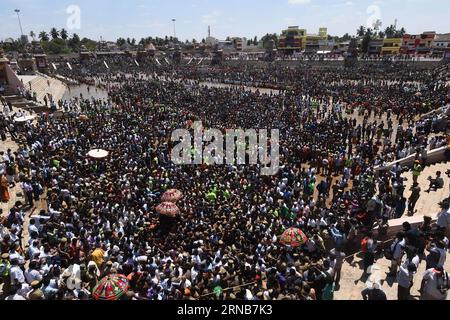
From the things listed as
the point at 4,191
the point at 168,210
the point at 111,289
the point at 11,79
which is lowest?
the point at 4,191

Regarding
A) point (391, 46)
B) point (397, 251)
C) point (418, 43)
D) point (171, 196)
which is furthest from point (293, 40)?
point (397, 251)

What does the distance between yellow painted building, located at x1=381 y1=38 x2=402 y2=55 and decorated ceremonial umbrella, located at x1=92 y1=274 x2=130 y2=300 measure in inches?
3047

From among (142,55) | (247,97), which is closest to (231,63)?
(142,55)

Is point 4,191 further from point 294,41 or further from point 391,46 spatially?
point 294,41

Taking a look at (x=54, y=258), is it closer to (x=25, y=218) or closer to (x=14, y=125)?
(x=25, y=218)

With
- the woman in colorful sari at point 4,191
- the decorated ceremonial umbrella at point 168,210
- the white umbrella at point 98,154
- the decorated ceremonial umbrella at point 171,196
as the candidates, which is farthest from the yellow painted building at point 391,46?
the woman in colorful sari at point 4,191

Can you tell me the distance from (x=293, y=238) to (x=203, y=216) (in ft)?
10.9

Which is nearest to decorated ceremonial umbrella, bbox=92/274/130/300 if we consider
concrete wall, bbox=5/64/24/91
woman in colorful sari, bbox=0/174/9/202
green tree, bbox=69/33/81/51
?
Result: woman in colorful sari, bbox=0/174/9/202

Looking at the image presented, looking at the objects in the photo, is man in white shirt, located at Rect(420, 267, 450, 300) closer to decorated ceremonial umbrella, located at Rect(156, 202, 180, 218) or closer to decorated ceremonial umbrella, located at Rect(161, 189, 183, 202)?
decorated ceremonial umbrella, located at Rect(156, 202, 180, 218)

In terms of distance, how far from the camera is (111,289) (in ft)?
20.9

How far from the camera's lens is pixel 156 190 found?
12.5 m

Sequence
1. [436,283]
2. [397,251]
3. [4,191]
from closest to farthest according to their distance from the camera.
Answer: [436,283], [397,251], [4,191]

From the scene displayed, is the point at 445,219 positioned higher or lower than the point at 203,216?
higher

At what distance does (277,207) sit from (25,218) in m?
9.01
